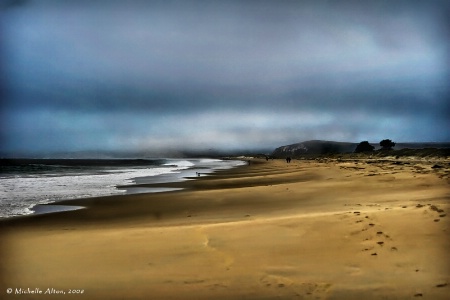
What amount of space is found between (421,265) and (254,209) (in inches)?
314

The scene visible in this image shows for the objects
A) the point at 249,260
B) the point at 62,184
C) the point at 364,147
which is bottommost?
the point at 62,184

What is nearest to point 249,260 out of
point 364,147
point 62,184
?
point 62,184

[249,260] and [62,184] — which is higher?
[249,260]

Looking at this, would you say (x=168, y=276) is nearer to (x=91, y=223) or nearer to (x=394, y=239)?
(x=394, y=239)

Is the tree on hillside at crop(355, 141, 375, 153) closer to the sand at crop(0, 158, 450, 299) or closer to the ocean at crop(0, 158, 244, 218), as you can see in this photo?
the ocean at crop(0, 158, 244, 218)

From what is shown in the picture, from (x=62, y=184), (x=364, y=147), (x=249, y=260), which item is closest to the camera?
(x=249, y=260)

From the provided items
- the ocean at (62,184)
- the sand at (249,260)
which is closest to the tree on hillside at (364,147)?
the ocean at (62,184)

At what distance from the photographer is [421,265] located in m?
5.23

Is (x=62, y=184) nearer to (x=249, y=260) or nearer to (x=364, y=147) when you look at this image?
(x=249, y=260)

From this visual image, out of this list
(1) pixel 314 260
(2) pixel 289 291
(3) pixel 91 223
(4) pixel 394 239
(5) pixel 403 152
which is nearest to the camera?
(2) pixel 289 291

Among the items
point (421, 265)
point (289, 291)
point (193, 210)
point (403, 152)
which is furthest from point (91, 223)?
point (403, 152)

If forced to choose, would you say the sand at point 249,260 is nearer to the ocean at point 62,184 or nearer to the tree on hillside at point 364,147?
the ocean at point 62,184

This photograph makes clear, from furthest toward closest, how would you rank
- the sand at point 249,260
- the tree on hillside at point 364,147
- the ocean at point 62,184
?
1. the tree on hillside at point 364,147
2. the ocean at point 62,184
3. the sand at point 249,260

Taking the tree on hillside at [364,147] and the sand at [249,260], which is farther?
the tree on hillside at [364,147]
